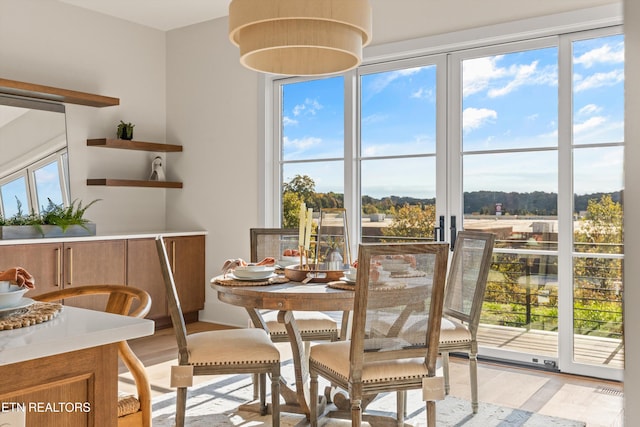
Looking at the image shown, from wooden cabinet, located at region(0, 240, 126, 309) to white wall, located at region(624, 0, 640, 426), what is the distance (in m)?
4.20

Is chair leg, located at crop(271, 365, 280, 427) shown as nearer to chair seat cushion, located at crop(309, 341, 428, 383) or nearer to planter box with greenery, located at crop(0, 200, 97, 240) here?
chair seat cushion, located at crop(309, 341, 428, 383)

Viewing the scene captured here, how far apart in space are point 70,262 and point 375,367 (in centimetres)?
297

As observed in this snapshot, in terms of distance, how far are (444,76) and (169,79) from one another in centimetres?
290

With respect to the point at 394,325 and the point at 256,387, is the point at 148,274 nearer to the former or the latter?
the point at 256,387

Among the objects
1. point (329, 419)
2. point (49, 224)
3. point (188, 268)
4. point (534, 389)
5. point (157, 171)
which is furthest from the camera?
point (157, 171)

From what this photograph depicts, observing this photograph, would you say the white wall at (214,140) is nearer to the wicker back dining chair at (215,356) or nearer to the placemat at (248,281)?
the placemat at (248,281)

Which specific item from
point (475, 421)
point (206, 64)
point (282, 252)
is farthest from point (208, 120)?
point (475, 421)

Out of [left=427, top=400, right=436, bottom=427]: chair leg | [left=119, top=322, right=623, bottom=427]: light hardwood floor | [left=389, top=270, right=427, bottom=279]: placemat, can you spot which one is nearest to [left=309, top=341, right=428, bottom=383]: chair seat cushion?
[left=427, top=400, right=436, bottom=427]: chair leg

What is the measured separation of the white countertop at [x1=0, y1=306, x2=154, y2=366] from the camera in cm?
113

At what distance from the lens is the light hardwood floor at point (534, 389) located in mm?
3045

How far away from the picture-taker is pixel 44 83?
4.74m

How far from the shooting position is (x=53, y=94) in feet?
15.0

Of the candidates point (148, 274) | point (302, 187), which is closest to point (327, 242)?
point (302, 187)

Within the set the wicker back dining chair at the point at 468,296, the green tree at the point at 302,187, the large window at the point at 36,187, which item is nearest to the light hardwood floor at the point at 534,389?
the wicker back dining chair at the point at 468,296
